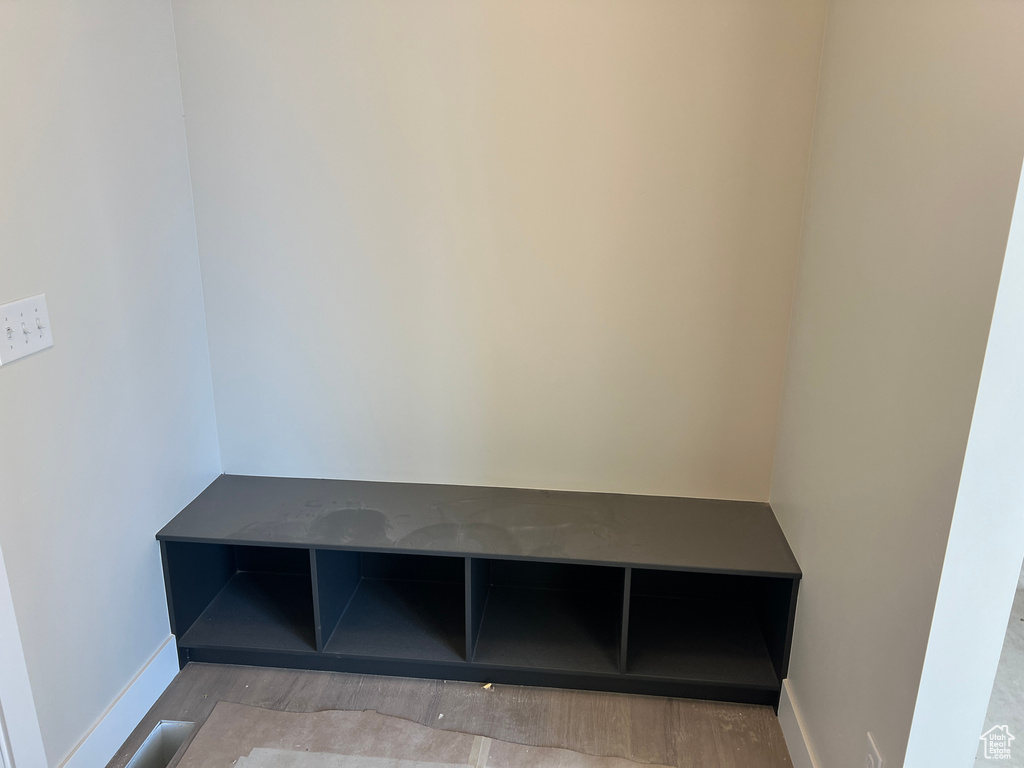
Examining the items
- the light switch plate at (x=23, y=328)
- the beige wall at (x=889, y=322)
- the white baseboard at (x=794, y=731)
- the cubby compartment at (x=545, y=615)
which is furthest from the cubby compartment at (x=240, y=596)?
the beige wall at (x=889, y=322)

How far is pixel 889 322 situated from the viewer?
1404 millimetres

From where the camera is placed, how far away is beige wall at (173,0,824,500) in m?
1.95

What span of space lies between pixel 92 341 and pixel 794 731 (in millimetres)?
1998

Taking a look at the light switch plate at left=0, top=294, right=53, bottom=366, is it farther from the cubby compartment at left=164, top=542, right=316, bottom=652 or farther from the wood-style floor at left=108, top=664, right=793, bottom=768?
the wood-style floor at left=108, top=664, right=793, bottom=768

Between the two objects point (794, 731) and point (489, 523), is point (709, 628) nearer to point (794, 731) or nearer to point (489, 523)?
point (794, 731)

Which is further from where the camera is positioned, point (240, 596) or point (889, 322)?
point (240, 596)

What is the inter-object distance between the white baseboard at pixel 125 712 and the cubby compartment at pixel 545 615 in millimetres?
885

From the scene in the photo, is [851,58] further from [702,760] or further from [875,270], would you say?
[702,760]

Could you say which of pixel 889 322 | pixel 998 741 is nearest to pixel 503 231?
pixel 889 322

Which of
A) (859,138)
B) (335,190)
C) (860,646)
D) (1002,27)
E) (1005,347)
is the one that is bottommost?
(860,646)

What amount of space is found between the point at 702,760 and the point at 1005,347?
128 centimetres

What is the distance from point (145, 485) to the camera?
199 cm

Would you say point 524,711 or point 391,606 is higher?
point 391,606

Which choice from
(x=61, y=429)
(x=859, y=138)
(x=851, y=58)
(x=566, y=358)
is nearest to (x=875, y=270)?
(x=859, y=138)
